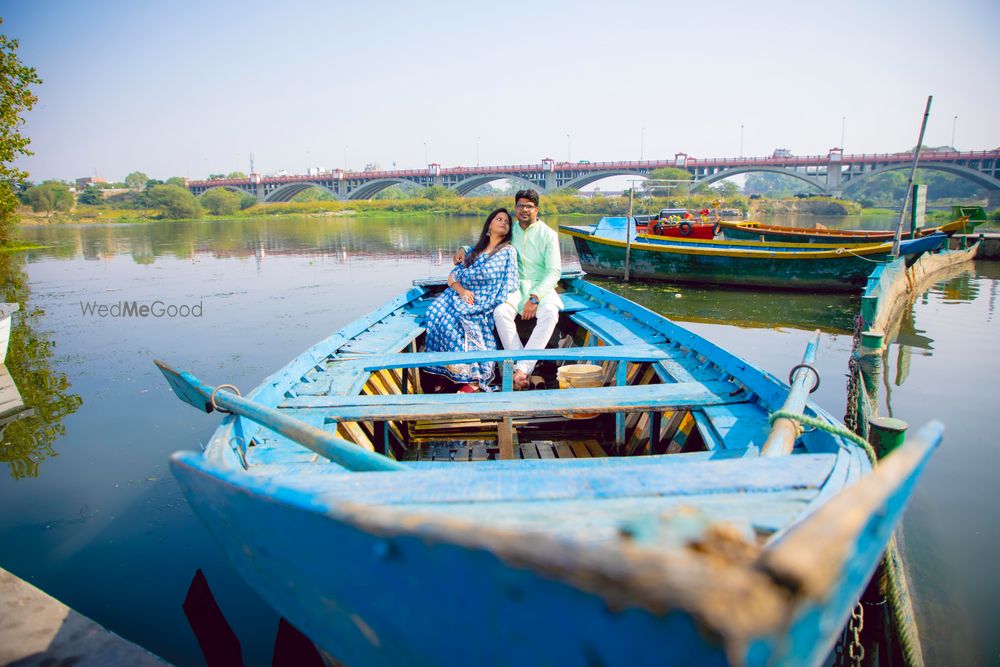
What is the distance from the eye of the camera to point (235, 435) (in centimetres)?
229

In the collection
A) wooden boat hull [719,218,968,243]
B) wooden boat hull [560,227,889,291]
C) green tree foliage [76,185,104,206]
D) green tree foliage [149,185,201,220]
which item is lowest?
wooden boat hull [560,227,889,291]

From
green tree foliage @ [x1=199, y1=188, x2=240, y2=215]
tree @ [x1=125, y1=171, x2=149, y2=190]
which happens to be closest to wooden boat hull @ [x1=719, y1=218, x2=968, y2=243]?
green tree foliage @ [x1=199, y1=188, x2=240, y2=215]

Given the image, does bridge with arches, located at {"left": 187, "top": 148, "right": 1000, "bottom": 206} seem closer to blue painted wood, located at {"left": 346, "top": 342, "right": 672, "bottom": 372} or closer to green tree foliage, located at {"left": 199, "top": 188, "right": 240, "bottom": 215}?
green tree foliage, located at {"left": 199, "top": 188, "right": 240, "bottom": 215}

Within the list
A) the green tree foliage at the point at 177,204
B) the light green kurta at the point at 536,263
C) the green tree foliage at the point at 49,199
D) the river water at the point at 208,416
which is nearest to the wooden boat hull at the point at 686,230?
the river water at the point at 208,416

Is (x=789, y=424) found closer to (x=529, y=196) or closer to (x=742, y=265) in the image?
(x=529, y=196)

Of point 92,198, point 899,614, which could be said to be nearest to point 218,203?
point 92,198

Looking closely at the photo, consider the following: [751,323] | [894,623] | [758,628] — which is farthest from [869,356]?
[751,323]

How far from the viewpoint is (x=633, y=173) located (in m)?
53.3

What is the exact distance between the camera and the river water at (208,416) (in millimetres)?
2760

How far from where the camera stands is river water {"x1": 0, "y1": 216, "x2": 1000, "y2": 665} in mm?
2760

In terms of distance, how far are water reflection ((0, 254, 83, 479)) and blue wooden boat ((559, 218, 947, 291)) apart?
34.6ft

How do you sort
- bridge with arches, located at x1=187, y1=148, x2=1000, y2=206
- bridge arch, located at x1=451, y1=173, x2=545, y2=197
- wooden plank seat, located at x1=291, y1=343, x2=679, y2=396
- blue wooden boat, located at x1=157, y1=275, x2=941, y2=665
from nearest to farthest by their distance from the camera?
blue wooden boat, located at x1=157, y1=275, x2=941, y2=665, wooden plank seat, located at x1=291, y1=343, x2=679, y2=396, bridge with arches, located at x1=187, y1=148, x2=1000, y2=206, bridge arch, located at x1=451, y1=173, x2=545, y2=197

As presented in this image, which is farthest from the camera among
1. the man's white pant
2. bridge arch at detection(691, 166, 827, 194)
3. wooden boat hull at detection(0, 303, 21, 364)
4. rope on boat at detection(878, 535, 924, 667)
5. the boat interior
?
bridge arch at detection(691, 166, 827, 194)

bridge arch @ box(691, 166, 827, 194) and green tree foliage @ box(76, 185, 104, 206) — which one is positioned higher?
green tree foliage @ box(76, 185, 104, 206)
